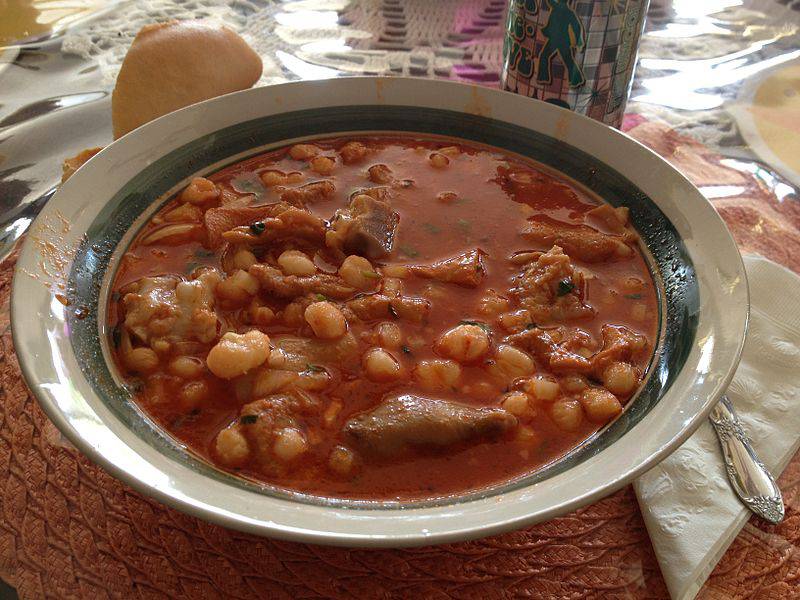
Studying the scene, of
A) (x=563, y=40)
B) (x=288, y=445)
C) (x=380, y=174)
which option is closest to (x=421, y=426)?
(x=288, y=445)

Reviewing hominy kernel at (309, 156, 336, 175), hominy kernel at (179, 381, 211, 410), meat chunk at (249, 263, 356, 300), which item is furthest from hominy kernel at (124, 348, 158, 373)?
hominy kernel at (309, 156, 336, 175)

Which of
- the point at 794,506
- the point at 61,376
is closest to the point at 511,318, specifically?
the point at 794,506

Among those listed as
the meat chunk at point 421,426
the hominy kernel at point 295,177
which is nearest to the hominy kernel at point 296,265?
the hominy kernel at point 295,177

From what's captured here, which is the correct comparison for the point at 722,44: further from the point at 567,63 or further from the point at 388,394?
the point at 388,394

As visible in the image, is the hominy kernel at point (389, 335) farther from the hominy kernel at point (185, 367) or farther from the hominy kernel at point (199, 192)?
the hominy kernel at point (199, 192)

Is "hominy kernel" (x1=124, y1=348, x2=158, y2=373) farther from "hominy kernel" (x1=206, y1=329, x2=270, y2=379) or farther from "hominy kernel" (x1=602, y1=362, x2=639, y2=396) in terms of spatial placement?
"hominy kernel" (x1=602, y1=362, x2=639, y2=396)

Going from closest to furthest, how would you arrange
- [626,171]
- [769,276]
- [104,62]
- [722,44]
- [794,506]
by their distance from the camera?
[794,506] → [769,276] → [626,171] → [104,62] → [722,44]
